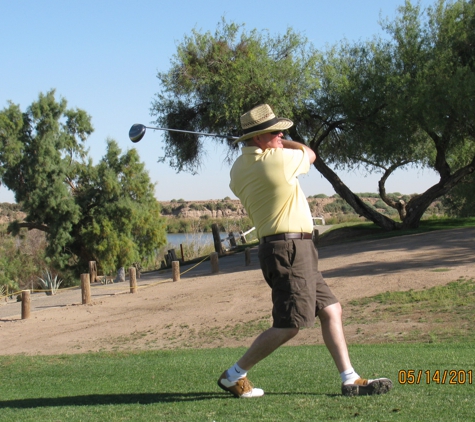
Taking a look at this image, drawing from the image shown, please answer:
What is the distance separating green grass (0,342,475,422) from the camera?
4.20 m

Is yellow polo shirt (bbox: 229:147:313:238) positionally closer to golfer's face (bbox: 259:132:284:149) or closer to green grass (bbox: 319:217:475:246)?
golfer's face (bbox: 259:132:284:149)

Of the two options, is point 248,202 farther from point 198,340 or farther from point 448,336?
point 198,340

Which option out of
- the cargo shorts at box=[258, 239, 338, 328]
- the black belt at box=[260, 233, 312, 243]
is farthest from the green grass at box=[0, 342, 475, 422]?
the black belt at box=[260, 233, 312, 243]

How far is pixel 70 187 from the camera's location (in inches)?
1219

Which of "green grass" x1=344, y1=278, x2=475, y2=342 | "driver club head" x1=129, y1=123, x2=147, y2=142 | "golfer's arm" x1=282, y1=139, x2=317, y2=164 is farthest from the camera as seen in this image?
"green grass" x1=344, y1=278, x2=475, y2=342

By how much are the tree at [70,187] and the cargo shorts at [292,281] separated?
2611 centimetres

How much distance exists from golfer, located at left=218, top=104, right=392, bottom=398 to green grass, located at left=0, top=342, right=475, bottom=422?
0.78 feet

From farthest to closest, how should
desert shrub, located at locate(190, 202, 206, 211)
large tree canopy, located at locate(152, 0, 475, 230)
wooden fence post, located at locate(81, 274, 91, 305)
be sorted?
desert shrub, located at locate(190, 202, 206, 211) < large tree canopy, located at locate(152, 0, 475, 230) < wooden fence post, located at locate(81, 274, 91, 305)

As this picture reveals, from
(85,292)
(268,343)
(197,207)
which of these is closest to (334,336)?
(268,343)

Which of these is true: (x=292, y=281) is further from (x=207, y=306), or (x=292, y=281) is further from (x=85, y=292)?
(x=85, y=292)

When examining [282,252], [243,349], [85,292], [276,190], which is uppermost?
[276,190]

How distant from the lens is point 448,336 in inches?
378

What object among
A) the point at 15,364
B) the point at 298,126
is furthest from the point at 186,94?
the point at 15,364
